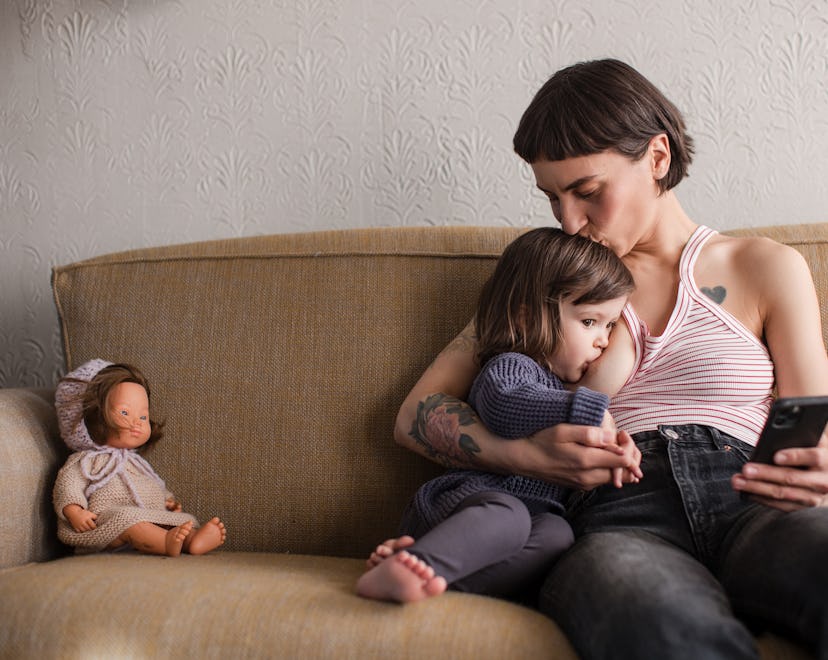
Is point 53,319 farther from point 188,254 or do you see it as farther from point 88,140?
point 188,254

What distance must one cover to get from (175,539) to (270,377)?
35 centimetres

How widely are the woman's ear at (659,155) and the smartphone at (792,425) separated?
510 millimetres

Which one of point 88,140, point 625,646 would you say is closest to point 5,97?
point 88,140

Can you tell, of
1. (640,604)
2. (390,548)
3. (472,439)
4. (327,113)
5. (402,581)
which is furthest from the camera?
(327,113)

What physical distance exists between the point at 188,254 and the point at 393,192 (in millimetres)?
504

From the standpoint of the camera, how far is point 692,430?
1.31m

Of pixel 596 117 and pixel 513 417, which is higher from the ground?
pixel 596 117

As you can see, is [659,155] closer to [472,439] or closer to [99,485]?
[472,439]

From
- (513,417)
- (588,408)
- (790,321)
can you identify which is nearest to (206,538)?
(513,417)

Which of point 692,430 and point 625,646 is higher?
point 692,430

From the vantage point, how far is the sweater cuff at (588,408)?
48.6 inches

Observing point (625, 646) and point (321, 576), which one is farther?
point (321, 576)

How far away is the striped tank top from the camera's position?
4.35 feet

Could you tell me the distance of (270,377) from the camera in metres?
1.62
